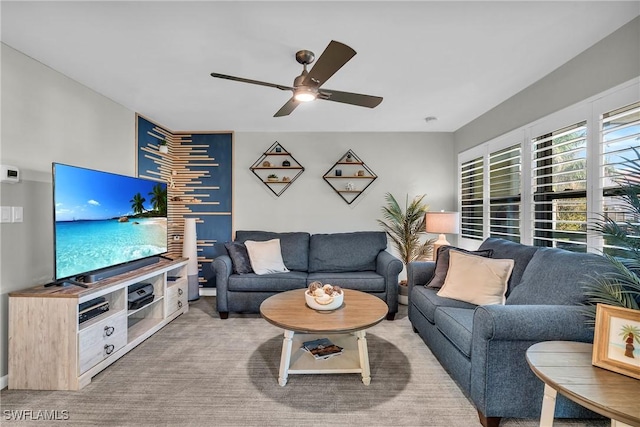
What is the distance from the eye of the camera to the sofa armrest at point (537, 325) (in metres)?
1.58

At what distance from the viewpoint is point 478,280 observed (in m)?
2.37

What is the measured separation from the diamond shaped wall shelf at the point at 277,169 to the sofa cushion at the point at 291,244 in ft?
2.25

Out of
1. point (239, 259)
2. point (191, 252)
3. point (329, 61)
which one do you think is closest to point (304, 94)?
point (329, 61)

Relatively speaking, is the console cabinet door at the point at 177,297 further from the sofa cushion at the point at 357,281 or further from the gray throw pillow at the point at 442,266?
the gray throw pillow at the point at 442,266

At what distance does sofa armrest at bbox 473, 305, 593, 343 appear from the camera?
5.18 ft

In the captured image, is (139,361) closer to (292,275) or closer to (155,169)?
(292,275)

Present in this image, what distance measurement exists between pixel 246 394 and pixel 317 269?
6.52 ft

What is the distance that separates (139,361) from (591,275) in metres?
3.27

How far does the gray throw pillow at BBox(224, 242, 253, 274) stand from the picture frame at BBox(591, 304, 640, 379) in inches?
120

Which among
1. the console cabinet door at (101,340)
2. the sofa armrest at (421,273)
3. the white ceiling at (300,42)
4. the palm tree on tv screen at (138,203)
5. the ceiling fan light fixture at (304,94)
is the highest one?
the white ceiling at (300,42)

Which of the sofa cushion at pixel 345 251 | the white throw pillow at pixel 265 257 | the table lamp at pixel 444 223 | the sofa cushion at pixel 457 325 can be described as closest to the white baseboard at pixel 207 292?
the white throw pillow at pixel 265 257

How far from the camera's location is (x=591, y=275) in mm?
1721

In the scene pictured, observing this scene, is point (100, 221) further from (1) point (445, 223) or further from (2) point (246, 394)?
(1) point (445, 223)

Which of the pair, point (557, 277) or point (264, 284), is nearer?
point (557, 277)
